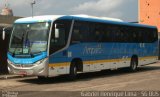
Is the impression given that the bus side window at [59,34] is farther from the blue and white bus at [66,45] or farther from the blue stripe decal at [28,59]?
the blue stripe decal at [28,59]

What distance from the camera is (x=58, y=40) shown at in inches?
765

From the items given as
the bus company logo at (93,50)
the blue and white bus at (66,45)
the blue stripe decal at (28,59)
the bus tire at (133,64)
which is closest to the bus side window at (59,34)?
the blue and white bus at (66,45)

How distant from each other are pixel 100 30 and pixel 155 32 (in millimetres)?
8996

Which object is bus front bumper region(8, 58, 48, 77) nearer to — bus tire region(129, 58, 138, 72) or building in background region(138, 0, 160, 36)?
bus tire region(129, 58, 138, 72)

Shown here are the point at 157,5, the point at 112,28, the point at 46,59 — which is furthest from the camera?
the point at 157,5

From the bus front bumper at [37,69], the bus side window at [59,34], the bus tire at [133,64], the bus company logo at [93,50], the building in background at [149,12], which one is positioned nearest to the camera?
the bus front bumper at [37,69]

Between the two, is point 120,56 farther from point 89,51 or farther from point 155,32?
point 155,32

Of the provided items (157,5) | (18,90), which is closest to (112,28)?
(18,90)

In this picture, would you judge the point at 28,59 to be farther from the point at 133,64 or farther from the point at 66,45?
→ the point at 133,64

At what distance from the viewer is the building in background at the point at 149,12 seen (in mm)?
95250

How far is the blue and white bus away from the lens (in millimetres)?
18781

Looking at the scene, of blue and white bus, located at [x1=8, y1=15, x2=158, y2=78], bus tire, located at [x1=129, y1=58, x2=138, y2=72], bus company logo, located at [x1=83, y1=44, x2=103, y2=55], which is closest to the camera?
blue and white bus, located at [x1=8, y1=15, x2=158, y2=78]

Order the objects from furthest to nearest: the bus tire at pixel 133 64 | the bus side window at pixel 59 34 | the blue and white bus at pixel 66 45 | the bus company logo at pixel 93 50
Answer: the bus tire at pixel 133 64
the bus company logo at pixel 93 50
the bus side window at pixel 59 34
the blue and white bus at pixel 66 45

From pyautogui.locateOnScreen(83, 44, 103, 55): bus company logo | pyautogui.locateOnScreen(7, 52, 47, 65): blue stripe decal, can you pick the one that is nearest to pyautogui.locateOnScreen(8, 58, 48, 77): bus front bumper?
pyautogui.locateOnScreen(7, 52, 47, 65): blue stripe decal
